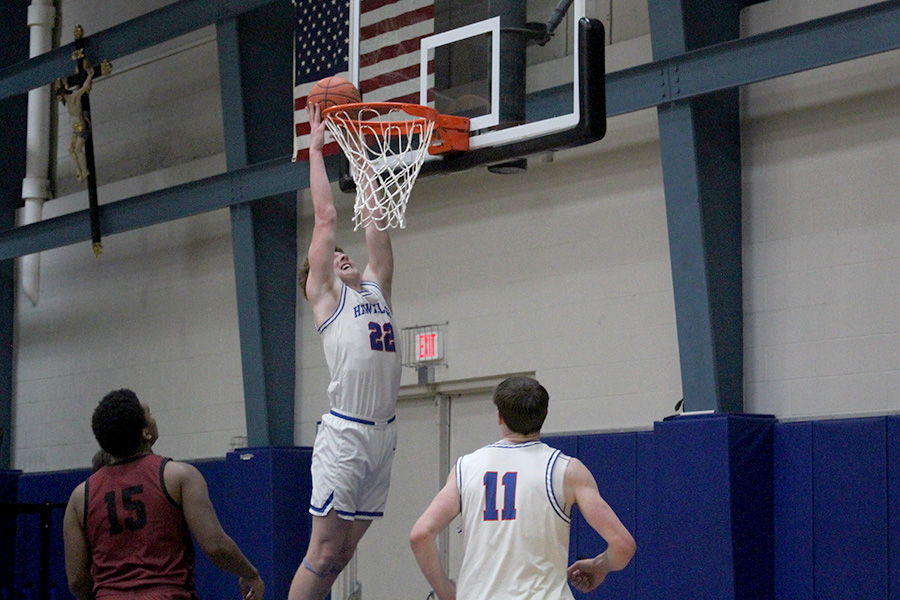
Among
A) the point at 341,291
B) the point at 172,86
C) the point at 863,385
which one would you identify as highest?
the point at 172,86

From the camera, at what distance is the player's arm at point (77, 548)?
4895 millimetres

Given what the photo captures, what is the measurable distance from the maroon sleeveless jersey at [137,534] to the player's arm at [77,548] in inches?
2.1

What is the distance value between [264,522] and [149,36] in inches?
222

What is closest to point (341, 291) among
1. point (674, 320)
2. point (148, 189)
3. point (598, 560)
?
point (598, 560)

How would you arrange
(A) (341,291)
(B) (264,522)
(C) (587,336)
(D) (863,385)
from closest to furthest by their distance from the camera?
(A) (341,291), (D) (863,385), (C) (587,336), (B) (264,522)

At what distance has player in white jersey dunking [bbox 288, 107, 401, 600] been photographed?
6477 millimetres

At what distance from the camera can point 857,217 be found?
8.66 metres

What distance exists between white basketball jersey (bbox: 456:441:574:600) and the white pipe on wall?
12.4 meters

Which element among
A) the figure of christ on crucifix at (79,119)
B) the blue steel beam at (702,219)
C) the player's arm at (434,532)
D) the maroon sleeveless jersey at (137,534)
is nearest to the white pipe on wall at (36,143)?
the figure of christ on crucifix at (79,119)

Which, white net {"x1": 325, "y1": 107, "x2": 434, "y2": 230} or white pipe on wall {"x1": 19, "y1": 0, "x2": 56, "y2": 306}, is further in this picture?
white pipe on wall {"x1": 19, "y1": 0, "x2": 56, "y2": 306}

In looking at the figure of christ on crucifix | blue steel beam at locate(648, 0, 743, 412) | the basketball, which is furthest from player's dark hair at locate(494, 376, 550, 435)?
the figure of christ on crucifix

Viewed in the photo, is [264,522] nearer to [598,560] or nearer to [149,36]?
[149,36]

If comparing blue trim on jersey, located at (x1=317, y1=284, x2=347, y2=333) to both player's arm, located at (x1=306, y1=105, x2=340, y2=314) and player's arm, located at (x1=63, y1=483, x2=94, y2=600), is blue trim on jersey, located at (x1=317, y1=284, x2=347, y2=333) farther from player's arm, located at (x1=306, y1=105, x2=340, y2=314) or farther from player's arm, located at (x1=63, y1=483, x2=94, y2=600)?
player's arm, located at (x1=63, y1=483, x2=94, y2=600)

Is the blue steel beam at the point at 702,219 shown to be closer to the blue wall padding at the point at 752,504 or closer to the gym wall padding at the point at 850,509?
the blue wall padding at the point at 752,504
